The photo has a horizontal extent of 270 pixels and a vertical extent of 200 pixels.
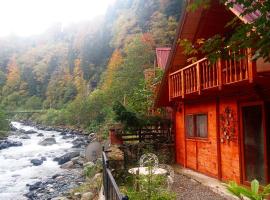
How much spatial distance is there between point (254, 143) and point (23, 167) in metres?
16.4

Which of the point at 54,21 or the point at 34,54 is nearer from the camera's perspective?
the point at 34,54

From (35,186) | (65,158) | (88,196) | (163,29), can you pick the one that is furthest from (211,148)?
(163,29)

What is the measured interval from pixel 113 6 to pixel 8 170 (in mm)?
54689

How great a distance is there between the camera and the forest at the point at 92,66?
32.7 metres

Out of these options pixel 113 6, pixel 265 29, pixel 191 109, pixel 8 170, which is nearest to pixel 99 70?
pixel 113 6

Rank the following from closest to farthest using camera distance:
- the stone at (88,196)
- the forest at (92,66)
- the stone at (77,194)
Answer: the stone at (88,196) < the stone at (77,194) < the forest at (92,66)

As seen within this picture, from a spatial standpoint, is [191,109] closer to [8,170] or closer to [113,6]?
[8,170]

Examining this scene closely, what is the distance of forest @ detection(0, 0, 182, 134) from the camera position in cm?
3272

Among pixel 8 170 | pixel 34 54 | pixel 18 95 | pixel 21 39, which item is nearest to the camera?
pixel 8 170

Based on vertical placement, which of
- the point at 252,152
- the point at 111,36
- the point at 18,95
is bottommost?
the point at 252,152

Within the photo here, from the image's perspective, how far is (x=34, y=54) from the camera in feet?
349

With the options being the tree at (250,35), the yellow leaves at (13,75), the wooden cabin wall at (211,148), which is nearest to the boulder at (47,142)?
the wooden cabin wall at (211,148)

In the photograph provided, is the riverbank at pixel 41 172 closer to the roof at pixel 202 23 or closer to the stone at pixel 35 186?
the stone at pixel 35 186

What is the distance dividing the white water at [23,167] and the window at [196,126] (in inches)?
284
